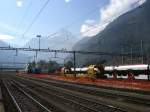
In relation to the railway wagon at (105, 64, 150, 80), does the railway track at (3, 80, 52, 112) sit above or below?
below

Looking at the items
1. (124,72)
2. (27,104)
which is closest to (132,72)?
(124,72)

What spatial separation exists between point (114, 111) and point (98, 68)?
51.0 m

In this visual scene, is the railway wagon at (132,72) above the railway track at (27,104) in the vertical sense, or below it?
above

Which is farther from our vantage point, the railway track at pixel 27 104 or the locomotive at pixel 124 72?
the locomotive at pixel 124 72

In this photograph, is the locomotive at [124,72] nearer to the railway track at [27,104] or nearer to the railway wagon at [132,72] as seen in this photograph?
the railway wagon at [132,72]

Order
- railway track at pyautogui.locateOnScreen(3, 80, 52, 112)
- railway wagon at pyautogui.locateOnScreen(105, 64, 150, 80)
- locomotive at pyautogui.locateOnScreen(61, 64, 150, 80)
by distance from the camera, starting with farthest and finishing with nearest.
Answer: locomotive at pyautogui.locateOnScreen(61, 64, 150, 80) → railway wagon at pyautogui.locateOnScreen(105, 64, 150, 80) → railway track at pyautogui.locateOnScreen(3, 80, 52, 112)

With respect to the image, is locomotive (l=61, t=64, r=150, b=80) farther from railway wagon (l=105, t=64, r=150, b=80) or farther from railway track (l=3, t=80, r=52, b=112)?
railway track (l=3, t=80, r=52, b=112)

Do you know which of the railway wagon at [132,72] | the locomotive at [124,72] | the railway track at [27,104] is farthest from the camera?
the locomotive at [124,72]

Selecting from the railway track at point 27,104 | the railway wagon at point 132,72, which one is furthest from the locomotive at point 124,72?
the railway track at point 27,104

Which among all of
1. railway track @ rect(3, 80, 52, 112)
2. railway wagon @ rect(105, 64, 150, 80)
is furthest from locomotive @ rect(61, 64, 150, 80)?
railway track @ rect(3, 80, 52, 112)

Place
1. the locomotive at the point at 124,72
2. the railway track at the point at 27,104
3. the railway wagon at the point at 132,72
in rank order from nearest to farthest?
the railway track at the point at 27,104
the railway wagon at the point at 132,72
the locomotive at the point at 124,72

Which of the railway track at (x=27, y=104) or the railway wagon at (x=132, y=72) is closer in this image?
the railway track at (x=27, y=104)

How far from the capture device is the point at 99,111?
1797cm

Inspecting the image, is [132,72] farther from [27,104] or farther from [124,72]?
[27,104]
